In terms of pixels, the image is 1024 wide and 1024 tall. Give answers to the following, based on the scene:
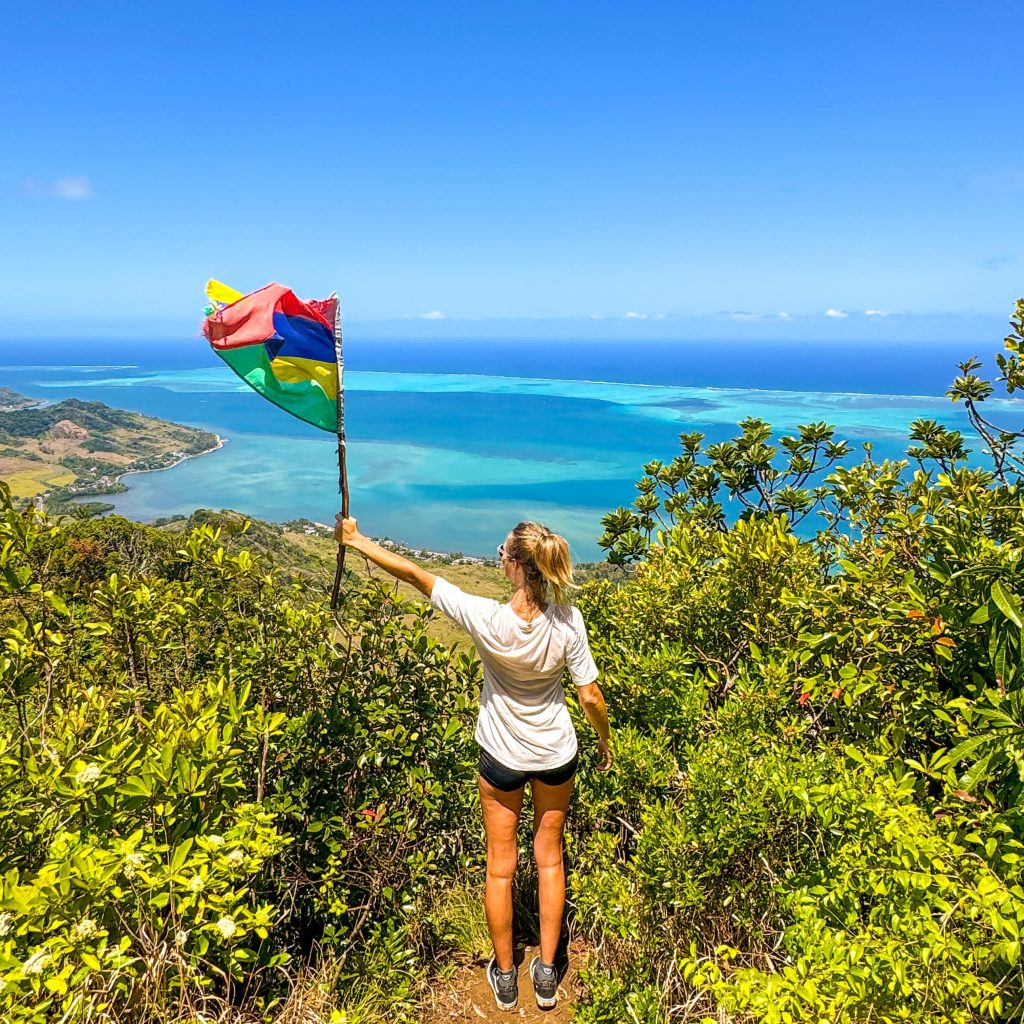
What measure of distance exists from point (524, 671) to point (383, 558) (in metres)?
0.73

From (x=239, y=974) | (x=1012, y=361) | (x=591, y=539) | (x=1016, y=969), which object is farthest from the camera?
(x=591, y=539)

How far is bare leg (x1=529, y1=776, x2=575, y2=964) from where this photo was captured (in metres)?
2.89

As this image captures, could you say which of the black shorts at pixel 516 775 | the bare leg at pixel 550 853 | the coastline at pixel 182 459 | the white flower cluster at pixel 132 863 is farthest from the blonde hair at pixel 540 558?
the coastline at pixel 182 459

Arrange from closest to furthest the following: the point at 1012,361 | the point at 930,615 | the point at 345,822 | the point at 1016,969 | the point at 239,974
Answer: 1. the point at 1016,969
2. the point at 239,974
3. the point at 930,615
4. the point at 345,822
5. the point at 1012,361

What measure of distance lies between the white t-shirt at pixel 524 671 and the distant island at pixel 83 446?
318ft

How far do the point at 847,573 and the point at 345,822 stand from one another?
2.69m

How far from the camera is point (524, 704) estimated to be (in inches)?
110

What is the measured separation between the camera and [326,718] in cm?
322

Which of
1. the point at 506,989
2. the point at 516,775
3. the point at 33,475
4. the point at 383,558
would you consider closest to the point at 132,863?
the point at 383,558

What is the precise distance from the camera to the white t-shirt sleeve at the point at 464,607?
2705mm

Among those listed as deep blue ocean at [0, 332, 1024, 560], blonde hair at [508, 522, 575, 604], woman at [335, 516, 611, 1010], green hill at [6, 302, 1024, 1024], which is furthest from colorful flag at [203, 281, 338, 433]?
deep blue ocean at [0, 332, 1024, 560]

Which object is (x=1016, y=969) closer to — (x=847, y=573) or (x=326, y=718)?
(x=847, y=573)

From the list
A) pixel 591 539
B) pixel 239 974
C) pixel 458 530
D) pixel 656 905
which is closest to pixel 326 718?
pixel 239 974

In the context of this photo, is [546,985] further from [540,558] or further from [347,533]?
[347,533]
